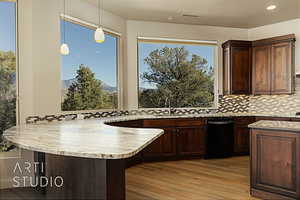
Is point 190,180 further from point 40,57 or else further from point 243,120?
point 40,57

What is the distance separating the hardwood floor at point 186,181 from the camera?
3.30m

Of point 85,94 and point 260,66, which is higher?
point 260,66

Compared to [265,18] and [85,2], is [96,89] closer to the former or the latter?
[85,2]

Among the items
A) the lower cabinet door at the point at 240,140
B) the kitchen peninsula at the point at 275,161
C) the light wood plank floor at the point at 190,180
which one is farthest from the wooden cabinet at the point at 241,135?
the kitchen peninsula at the point at 275,161

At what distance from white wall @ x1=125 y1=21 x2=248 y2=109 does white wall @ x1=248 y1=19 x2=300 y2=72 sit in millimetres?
197

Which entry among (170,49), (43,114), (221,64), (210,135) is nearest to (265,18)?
(221,64)

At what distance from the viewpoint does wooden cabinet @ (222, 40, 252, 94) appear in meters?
5.73

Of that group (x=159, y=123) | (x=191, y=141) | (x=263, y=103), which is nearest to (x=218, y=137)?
(x=191, y=141)

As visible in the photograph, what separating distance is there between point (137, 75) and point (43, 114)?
230cm

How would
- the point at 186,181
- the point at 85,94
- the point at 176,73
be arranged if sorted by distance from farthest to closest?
the point at 176,73
the point at 85,94
the point at 186,181

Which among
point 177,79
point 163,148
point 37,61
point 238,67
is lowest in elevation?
point 163,148

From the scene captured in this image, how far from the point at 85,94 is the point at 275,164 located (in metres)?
3.11

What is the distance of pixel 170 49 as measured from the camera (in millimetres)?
5871

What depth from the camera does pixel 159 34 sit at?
5668mm
